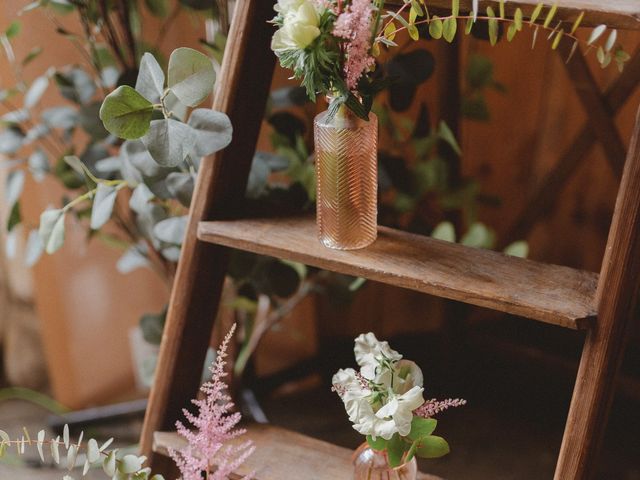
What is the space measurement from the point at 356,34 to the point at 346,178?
0.72ft

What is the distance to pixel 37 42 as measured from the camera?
1731 millimetres

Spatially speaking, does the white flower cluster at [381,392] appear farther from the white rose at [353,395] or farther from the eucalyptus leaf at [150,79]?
the eucalyptus leaf at [150,79]

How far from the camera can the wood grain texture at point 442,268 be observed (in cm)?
97

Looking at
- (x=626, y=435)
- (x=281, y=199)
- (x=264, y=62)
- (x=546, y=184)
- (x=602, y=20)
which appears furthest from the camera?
(x=626, y=435)

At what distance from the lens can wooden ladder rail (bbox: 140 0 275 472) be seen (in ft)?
3.62

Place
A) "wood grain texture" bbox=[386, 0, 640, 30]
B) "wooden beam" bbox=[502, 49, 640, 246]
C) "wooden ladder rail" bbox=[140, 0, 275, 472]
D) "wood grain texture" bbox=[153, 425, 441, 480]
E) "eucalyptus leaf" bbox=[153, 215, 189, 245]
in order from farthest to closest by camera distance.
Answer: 1. "wooden beam" bbox=[502, 49, 640, 246]
2. "eucalyptus leaf" bbox=[153, 215, 189, 245]
3. "wood grain texture" bbox=[153, 425, 441, 480]
4. "wooden ladder rail" bbox=[140, 0, 275, 472]
5. "wood grain texture" bbox=[386, 0, 640, 30]

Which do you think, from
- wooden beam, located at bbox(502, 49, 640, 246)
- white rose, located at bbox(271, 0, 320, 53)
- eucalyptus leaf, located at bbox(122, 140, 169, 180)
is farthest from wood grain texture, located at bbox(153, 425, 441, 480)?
wooden beam, located at bbox(502, 49, 640, 246)

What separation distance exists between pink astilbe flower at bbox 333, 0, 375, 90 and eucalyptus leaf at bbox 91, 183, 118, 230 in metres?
0.49

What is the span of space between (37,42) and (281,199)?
769mm

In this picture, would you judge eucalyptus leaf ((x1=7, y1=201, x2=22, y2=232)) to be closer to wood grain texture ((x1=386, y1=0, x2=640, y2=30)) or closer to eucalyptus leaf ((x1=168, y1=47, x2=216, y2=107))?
eucalyptus leaf ((x1=168, y1=47, x2=216, y2=107))

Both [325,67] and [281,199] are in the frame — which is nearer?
[325,67]

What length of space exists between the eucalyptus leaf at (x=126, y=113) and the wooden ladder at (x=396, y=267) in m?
0.12

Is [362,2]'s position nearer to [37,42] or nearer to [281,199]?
[281,199]

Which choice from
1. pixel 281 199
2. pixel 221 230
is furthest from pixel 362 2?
pixel 281 199
